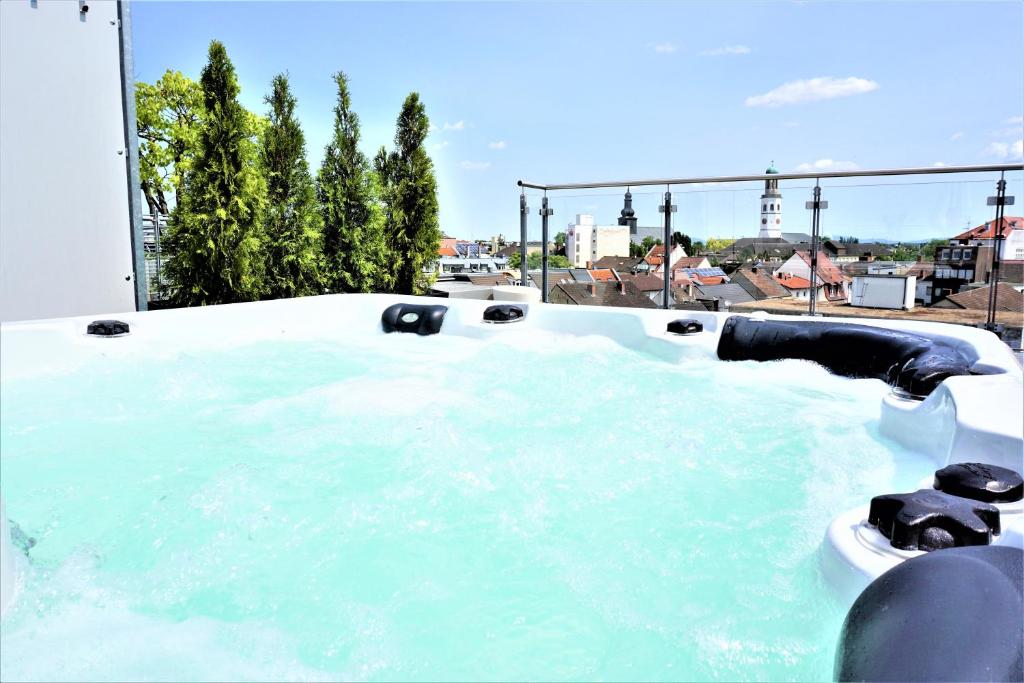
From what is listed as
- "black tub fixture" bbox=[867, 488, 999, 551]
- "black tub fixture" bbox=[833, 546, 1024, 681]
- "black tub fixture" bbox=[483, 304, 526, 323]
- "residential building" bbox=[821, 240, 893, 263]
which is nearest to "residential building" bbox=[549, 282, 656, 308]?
"black tub fixture" bbox=[483, 304, 526, 323]

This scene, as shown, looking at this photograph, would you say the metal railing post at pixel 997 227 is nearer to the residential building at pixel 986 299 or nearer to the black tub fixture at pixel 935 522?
the residential building at pixel 986 299

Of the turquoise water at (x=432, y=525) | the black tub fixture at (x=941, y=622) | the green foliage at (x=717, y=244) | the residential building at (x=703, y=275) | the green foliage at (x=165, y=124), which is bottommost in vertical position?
the turquoise water at (x=432, y=525)

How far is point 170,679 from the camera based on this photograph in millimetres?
998

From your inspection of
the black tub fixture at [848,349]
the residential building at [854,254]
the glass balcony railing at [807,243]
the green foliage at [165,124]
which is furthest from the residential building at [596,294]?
the green foliage at [165,124]

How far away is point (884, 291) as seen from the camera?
362cm

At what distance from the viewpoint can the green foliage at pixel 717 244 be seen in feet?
15.2

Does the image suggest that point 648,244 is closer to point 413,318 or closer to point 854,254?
point 854,254

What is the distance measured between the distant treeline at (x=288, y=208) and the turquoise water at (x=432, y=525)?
3.62 meters

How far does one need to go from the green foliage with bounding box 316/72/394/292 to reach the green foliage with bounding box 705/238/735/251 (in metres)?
4.02

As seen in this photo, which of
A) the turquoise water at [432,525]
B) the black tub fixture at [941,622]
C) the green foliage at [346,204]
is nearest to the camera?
the black tub fixture at [941,622]

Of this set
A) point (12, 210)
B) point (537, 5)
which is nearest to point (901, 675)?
point (12, 210)

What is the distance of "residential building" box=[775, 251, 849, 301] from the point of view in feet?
12.7

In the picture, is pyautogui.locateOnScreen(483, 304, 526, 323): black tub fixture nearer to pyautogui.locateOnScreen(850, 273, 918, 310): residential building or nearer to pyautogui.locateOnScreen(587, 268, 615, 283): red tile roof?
pyautogui.locateOnScreen(587, 268, 615, 283): red tile roof

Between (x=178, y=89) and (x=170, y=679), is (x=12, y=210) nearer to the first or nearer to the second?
(x=170, y=679)
